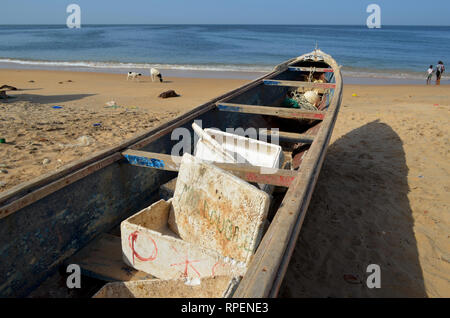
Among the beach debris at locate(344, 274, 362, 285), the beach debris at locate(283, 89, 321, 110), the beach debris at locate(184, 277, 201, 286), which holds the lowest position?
the beach debris at locate(344, 274, 362, 285)

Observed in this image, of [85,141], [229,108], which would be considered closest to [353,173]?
[229,108]

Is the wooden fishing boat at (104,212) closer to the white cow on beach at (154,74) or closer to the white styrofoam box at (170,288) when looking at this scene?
the white styrofoam box at (170,288)

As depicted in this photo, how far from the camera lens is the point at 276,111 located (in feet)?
14.2

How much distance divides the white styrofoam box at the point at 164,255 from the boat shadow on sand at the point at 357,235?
1.02 meters

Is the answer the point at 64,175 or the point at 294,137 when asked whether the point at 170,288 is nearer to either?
the point at 64,175

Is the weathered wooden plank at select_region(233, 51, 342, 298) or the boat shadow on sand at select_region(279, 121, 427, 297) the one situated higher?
the weathered wooden plank at select_region(233, 51, 342, 298)

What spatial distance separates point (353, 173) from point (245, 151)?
2.50 m

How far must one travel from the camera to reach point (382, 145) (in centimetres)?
640

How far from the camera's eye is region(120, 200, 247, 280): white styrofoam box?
201cm

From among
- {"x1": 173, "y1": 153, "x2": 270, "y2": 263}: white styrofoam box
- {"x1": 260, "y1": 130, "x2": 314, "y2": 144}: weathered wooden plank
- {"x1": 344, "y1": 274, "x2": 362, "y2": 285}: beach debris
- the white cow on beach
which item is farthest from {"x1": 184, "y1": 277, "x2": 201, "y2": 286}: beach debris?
the white cow on beach

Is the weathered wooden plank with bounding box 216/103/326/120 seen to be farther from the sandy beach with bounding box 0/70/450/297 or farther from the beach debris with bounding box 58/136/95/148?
the beach debris with bounding box 58/136/95/148

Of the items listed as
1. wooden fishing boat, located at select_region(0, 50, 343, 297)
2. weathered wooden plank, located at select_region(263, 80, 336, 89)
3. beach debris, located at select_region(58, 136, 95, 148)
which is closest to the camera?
wooden fishing boat, located at select_region(0, 50, 343, 297)

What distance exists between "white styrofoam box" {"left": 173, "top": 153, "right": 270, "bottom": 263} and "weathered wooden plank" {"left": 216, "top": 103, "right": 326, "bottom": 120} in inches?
88.1
